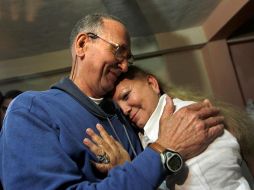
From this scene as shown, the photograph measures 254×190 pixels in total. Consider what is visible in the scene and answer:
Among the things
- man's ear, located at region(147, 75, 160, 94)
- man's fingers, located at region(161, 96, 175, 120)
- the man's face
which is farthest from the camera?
man's ear, located at region(147, 75, 160, 94)

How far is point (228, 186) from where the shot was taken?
976 mm

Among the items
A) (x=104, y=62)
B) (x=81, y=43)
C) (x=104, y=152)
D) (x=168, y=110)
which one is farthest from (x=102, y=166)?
(x=81, y=43)

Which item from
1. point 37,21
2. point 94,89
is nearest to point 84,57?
point 94,89

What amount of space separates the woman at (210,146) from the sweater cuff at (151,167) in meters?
0.13

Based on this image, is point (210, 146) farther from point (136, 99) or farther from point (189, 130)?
point (136, 99)

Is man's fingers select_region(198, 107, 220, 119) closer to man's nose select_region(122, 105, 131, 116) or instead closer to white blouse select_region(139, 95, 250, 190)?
white blouse select_region(139, 95, 250, 190)

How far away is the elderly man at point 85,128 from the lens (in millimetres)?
871

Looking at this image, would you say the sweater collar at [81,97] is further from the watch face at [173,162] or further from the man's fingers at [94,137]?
the watch face at [173,162]

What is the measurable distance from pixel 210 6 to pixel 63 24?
3.48 ft

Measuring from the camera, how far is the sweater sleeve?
0.86 metres

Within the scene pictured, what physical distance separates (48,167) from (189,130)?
41 centimetres

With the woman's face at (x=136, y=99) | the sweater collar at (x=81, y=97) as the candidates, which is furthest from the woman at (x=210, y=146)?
the sweater collar at (x=81, y=97)

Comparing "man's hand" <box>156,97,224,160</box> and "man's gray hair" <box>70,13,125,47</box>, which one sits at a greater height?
"man's gray hair" <box>70,13,125,47</box>

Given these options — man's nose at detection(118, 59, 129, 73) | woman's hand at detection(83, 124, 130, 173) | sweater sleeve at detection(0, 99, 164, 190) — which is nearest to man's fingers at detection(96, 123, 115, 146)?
woman's hand at detection(83, 124, 130, 173)
